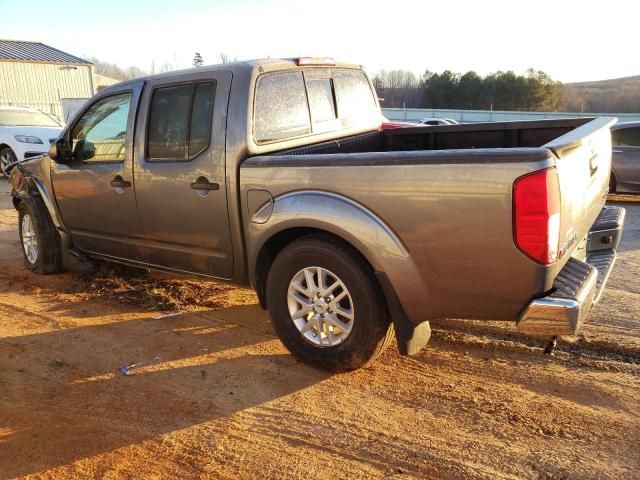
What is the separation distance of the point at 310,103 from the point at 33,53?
35469 mm

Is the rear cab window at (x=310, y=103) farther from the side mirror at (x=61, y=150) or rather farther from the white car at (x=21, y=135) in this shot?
the white car at (x=21, y=135)

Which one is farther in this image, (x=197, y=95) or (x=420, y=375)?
(x=197, y=95)

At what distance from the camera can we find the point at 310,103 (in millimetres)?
4480

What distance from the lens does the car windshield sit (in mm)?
14000

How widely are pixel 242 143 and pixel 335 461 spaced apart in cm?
218

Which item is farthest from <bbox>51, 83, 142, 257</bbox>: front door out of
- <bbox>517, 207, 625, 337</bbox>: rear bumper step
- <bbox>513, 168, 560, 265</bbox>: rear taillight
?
<bbox>517, 207, 625, 337</bbox>: rear bumper step

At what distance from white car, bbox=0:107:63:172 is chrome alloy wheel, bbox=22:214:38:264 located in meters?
7.88

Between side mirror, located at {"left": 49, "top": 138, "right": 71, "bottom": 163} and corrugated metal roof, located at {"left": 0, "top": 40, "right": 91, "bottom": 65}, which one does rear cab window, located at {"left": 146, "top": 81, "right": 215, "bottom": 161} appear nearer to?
side mirror, located at {"left": 49, "top": 138, "right": 71, "bottom": 163}

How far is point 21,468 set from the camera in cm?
275

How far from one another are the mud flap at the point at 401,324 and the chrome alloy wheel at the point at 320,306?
28 cm

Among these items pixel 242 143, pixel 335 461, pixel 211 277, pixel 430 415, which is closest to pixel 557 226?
pixel 430 415

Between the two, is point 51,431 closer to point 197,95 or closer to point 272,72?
point 197,95

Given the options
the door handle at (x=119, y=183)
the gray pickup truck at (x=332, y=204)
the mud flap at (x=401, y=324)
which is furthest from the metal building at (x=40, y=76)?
the mud flap at (x=401, y=324)

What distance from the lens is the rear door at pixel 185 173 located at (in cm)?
394
